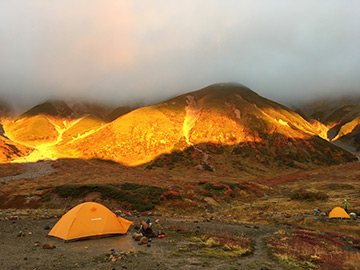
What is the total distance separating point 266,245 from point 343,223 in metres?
13.3

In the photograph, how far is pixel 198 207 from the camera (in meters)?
36.8

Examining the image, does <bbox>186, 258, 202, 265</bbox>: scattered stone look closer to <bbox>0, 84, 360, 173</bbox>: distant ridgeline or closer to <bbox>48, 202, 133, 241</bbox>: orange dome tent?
<bbox>48, 202, 133, 241</bbox>: orange dome tent

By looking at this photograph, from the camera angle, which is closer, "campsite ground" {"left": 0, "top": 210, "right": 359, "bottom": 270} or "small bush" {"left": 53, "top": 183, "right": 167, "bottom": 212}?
"campsite ground" {"left": 0, "top": 210, "right": 359, "bottom": 270}

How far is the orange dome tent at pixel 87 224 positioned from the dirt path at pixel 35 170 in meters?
62.6

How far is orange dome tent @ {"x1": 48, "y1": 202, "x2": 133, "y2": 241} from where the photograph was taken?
1627cm

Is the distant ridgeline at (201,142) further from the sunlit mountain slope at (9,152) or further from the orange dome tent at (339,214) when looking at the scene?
the orange dome tent at (339,214)

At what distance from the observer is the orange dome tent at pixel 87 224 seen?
1627 centimetres

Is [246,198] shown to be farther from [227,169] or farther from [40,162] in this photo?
[40,162]

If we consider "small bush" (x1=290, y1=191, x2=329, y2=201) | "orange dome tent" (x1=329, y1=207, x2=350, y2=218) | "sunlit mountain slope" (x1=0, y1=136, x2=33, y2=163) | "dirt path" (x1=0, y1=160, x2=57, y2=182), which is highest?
"sunlit mountain slope" (x1=0, y1=136, x2=33, y2=163)

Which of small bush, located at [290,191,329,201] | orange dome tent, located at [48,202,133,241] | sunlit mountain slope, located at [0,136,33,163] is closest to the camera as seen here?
orange dome tent, located at [48,202,133,241]

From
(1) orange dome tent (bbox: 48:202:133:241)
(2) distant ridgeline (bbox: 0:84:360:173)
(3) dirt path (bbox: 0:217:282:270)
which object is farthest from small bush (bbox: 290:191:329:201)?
(2) distant ridgeline (bbox: 0:84:360:173)

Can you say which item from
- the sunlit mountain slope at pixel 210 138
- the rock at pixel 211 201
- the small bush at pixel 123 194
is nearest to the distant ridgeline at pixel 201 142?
the sunlit mountain slope at pixel 210 138

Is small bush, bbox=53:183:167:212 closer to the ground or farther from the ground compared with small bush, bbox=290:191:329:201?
farther from the ground

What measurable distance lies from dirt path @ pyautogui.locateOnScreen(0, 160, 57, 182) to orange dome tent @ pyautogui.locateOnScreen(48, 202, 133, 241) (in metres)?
62.6
